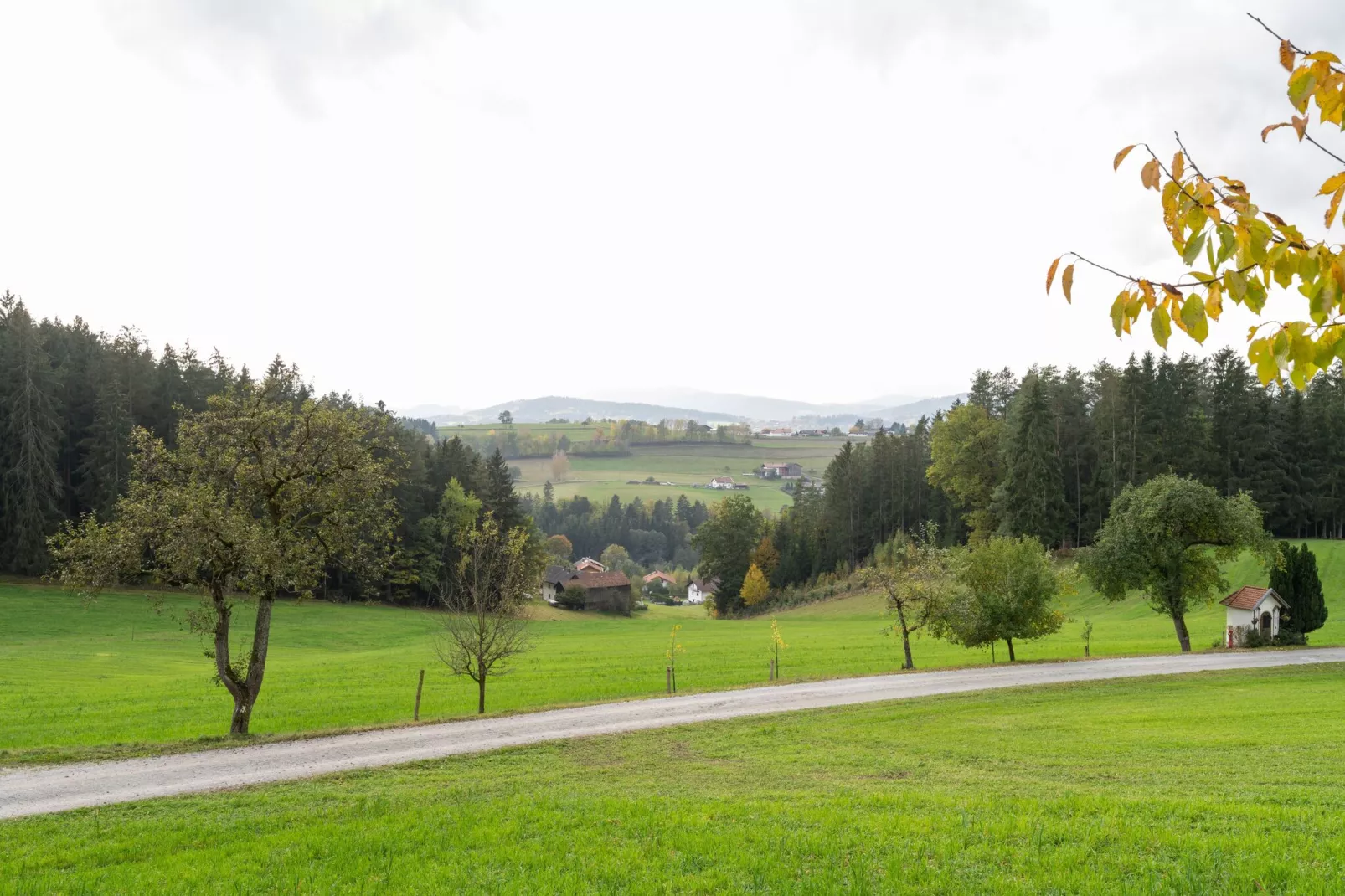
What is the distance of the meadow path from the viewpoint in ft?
52.4

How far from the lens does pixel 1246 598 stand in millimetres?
38250

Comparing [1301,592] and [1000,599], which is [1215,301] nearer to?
[1000,599]

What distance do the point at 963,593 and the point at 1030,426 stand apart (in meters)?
41.4

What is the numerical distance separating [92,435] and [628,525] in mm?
118008

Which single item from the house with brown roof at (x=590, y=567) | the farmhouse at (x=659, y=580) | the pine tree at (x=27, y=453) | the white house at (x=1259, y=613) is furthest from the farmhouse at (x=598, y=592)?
the white house at (x=1259, y=613)

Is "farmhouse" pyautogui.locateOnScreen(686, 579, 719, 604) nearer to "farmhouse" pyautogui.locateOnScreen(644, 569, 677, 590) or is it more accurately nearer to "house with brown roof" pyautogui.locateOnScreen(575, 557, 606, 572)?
"farmhouse" pyautogui.locateOnScreen(644, 569, 677, 590)

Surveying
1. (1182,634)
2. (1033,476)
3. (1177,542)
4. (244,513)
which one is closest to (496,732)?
(244,513)

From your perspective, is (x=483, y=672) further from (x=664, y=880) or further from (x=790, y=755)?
(x=664, y=880)

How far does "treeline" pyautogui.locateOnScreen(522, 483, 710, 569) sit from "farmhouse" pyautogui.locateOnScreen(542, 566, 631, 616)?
73.9 metres

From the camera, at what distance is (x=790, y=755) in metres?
17.3

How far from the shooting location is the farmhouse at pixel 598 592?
91125 mm

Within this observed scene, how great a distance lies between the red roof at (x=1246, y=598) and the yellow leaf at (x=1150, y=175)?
137 feet

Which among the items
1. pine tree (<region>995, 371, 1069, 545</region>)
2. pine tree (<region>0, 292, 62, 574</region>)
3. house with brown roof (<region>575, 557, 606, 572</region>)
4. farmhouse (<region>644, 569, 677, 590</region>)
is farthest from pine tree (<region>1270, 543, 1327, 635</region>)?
farmhouse (<region>644, 569, 677, 590</region>)

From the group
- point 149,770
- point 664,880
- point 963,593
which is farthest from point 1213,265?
point 963,593
